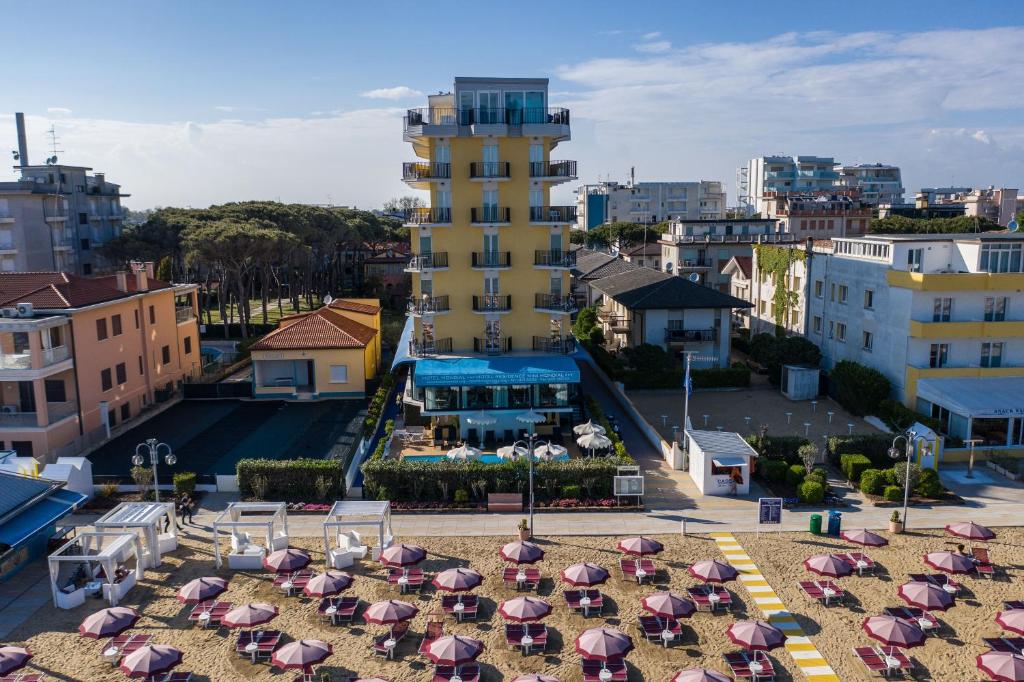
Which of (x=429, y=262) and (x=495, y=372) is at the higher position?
(x=429, y=262)

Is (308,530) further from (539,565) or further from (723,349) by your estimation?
(723,349)

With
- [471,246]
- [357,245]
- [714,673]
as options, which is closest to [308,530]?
[714,673]

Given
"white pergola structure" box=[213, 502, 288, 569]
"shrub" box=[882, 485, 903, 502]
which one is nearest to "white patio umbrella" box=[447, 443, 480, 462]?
"white pergola structure" box=[213, 502, 288, 569]

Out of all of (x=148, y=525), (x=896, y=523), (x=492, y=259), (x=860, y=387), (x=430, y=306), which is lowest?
(x=896, y=523)

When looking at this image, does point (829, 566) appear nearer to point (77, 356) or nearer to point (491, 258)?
point (491, 258)

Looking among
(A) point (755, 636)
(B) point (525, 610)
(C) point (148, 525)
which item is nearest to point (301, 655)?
(B) point (525, 610)

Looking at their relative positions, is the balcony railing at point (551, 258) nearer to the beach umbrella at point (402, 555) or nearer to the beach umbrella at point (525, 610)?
the beach umbrella at point (402, 555)
